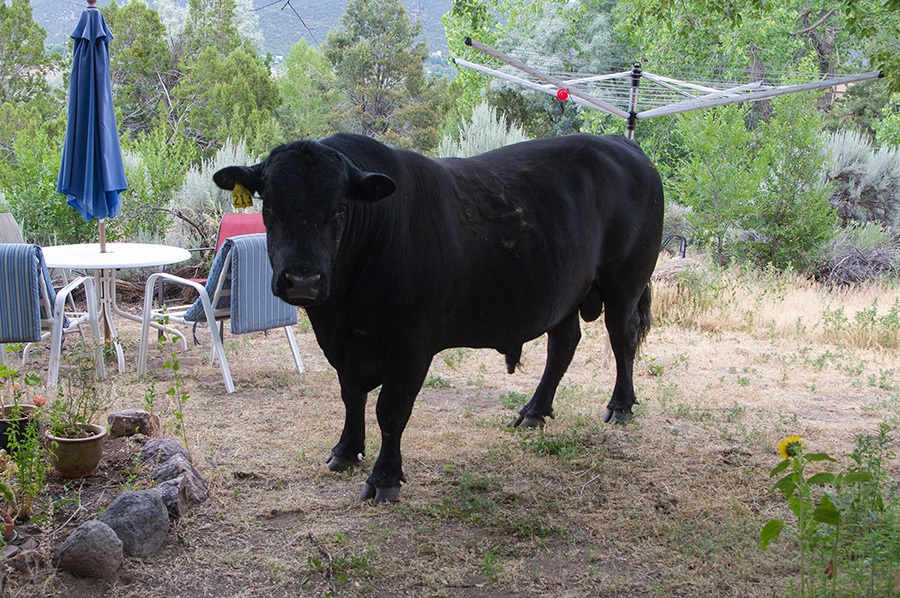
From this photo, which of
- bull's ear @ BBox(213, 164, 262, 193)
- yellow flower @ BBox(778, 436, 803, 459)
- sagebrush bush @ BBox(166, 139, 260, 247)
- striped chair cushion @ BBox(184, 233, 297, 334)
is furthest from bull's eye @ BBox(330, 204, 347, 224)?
sagebrush bush @ BBox(166, 139, 260, 247)

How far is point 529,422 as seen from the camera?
177 inches

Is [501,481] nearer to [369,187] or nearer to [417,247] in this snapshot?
[417,247]

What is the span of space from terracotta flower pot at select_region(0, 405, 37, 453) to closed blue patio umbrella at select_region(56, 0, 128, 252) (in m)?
2.72

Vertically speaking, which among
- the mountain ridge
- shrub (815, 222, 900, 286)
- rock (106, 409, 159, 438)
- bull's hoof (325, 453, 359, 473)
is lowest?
shrub (815, 222, 900, 286)

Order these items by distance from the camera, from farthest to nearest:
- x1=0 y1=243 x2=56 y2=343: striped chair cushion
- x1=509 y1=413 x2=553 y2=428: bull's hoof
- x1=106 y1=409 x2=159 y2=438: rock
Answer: x1=0 y1=243 x2=56 y2=343: striped chair cushion → x1=509 y1=413 x2=553 y2=428: bull's hoof → x1=106 y1=409 x2=159 y2=438: rock

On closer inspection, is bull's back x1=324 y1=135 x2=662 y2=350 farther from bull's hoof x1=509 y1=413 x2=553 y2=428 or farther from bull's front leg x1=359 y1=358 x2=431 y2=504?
bull's hoof x1=509 y1=413 x2=553 y2=428

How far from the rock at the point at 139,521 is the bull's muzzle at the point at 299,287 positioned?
1.05 m

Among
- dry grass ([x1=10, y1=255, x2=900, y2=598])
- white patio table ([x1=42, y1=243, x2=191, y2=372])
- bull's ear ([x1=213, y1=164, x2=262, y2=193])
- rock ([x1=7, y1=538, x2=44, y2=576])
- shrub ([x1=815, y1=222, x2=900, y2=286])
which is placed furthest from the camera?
shrub ([x1=815, y1=222, x2=900, y2=286])

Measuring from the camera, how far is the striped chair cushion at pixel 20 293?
4656 millimetres

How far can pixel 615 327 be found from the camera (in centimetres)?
472

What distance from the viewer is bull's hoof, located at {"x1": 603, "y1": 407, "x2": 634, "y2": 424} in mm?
4676

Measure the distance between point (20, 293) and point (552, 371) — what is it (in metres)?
3.51

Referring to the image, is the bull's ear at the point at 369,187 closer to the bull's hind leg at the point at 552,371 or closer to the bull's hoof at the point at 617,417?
the bull's hind leg at the point at 552,371

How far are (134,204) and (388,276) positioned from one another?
23.0 feet
